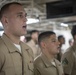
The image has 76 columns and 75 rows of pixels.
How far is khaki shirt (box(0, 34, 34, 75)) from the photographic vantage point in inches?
76.8

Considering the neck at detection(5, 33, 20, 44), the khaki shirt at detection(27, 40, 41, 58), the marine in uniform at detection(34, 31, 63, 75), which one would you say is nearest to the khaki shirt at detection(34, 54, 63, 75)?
the marine in uniform at detection(34, 31, 63, 75)

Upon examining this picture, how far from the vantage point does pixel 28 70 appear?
2117mm

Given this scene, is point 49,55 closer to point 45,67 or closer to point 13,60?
point 45,67

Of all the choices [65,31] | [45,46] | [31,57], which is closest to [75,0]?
[45,46]

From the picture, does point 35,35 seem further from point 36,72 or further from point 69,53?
point 36,72

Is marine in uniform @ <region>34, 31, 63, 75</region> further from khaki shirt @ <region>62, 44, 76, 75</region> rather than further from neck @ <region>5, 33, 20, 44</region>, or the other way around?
neck @ <region>5, 33, 20, 44</region>

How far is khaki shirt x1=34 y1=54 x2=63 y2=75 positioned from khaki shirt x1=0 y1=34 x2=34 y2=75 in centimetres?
57

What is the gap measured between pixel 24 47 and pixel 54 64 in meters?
0.83

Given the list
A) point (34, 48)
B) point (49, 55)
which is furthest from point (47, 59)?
point (34, 48)

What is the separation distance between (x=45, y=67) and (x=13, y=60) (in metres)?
0.90

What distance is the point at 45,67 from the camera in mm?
2807

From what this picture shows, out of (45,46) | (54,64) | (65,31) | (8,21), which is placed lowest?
(65,31)

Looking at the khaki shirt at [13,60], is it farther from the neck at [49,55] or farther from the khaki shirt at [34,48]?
the khaki shirt at [34,48]

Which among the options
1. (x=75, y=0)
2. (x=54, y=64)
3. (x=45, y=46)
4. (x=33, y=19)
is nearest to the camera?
(x=54, y=64)
